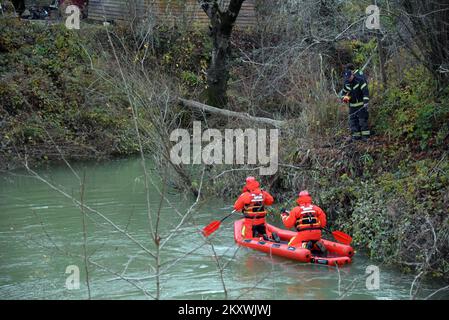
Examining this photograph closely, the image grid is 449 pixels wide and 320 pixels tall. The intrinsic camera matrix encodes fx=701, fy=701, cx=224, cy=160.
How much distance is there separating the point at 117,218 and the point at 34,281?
13.9 feet

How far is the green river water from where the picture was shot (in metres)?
10.7

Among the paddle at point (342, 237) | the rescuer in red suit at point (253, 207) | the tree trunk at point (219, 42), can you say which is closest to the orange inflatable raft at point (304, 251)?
the paddle at point (342, 237)

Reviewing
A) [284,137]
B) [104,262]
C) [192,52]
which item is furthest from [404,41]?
[192,52]

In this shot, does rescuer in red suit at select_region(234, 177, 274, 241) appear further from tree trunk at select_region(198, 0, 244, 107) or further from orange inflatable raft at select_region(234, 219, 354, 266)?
tree trunk at select_region(198, 0, 244, 107)

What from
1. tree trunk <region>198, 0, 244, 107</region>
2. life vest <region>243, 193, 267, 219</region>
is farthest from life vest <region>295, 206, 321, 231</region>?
tree trunk <region>198, 0, 244, 107</region>

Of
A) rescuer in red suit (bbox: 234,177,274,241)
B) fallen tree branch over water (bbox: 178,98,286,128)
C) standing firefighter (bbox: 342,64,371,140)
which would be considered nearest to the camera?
rescuer in red suit (bbox: 234,177,274,241)

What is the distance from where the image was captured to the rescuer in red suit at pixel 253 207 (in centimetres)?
1299

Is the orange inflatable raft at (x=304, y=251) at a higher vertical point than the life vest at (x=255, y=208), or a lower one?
lower

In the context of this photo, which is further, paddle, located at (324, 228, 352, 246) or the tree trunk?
the tree trunk

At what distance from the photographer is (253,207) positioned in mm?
13078

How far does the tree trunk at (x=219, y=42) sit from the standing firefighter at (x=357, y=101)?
824 centimetres

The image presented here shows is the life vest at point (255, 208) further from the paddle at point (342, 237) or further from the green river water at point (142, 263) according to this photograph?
the paddle at point (342, 237)

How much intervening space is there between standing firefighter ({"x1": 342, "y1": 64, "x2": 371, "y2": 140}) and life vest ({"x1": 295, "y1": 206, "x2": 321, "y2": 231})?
Answer: 331 centimetres

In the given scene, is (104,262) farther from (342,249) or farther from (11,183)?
(11,183)
